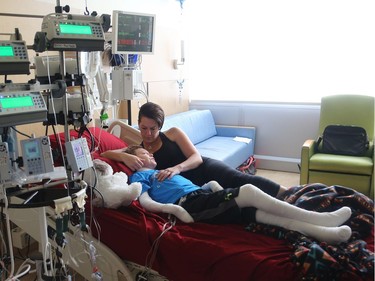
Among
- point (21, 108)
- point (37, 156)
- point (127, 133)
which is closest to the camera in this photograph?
point (21, 108)

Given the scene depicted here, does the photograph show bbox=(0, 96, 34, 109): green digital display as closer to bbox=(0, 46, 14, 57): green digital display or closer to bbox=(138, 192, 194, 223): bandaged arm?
bbox=(0, 46, 14, 57): green digital display

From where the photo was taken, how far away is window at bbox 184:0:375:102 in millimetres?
3836

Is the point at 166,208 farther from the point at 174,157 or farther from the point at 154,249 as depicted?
the point at 174,157

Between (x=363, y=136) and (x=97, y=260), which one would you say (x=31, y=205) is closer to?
(x=97, y=260)

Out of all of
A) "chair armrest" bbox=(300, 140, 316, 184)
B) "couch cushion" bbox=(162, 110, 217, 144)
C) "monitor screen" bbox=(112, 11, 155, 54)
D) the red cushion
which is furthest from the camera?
"couch cushion" bbox=(162, 110, 217, 144)

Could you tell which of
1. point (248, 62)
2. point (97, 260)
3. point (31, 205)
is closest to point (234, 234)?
point (97, 260)

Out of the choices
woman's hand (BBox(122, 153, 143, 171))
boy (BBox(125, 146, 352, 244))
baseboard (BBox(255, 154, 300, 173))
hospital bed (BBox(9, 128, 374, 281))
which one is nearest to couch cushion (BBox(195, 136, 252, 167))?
baseboard (BBox(255, 154, 300, 173))

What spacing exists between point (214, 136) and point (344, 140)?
1649mm

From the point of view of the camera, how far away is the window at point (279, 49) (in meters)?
3.84

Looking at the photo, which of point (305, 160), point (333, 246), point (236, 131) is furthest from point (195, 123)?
point (333, 246)

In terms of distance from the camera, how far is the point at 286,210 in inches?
60.7

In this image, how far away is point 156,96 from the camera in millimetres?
3988

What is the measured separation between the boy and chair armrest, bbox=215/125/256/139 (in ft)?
8.14

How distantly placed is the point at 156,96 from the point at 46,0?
172 centimetres
